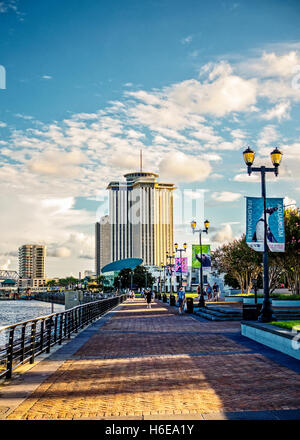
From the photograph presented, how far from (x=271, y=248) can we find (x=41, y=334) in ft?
37.2

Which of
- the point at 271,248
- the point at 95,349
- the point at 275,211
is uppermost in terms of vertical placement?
the point at 275,211

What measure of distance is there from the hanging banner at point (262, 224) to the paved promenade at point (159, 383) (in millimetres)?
5535

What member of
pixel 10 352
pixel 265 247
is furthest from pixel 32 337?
pixel 265 247

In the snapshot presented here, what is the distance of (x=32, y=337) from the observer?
38.4ft

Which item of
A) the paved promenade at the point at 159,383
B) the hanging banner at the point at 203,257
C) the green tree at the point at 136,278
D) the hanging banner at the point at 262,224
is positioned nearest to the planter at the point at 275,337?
the paved promenade at the point at 159,383

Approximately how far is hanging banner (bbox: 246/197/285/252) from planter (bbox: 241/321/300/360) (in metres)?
4.06

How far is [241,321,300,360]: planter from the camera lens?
12148mm

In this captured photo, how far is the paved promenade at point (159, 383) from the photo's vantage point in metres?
7.23

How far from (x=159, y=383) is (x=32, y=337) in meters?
3.94

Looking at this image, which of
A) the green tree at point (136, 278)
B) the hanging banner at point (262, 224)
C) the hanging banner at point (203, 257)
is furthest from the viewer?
the green tree at point (136, 278)

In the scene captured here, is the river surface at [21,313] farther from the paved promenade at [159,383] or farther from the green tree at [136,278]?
the paved promenade at [159,383]
